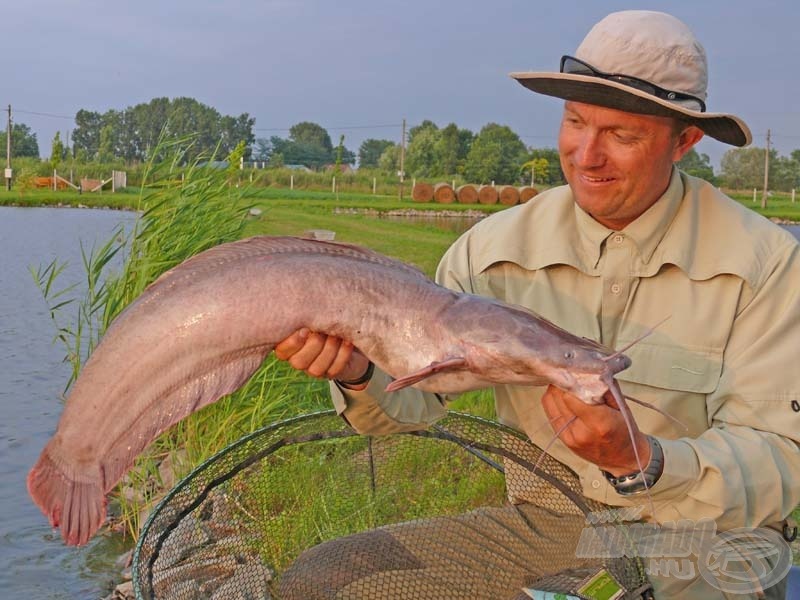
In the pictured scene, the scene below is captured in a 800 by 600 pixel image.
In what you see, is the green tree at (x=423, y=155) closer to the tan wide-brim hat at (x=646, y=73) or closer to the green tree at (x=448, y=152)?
the green tree at (x=448, y=152)

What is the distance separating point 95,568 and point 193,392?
3.85 m

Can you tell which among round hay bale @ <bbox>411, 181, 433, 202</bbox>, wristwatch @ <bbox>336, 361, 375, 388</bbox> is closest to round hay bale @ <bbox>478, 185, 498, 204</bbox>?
round hay bale @ <bbox>411, 181, 433, 202</bbox>

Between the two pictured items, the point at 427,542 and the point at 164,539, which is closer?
the point at 164,539

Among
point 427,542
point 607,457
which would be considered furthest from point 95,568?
point 607,457

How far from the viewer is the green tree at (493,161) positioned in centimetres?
7331

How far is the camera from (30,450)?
311 inches

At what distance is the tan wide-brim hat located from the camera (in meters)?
3.04

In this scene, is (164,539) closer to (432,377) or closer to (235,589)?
(235,589)

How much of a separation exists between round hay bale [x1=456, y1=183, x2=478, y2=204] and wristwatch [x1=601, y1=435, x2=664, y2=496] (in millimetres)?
50156

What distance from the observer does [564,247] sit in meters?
3.36

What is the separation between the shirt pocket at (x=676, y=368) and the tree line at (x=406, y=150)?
5641 centimetres

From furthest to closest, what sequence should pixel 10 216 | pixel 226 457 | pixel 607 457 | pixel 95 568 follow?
pixel 10 216, pixel 95 568, pixel 226 457, pixel 607 457

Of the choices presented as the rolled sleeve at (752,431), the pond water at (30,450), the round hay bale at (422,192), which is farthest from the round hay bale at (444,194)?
the rolled sleeve at (752,431)

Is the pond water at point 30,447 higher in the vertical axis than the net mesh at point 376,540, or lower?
lower
